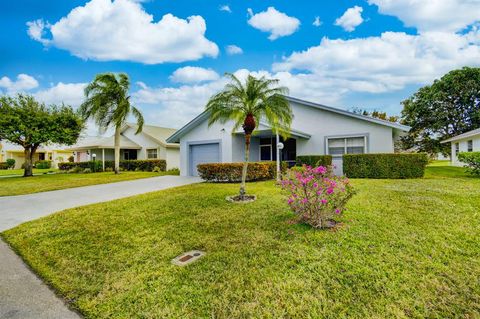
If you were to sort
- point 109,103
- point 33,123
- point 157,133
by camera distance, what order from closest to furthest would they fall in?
point 33,123 → point 109,103 → point 157,133

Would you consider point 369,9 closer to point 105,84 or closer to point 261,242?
point 261,242

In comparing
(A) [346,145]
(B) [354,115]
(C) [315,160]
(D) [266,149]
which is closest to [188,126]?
(D) [266,149]

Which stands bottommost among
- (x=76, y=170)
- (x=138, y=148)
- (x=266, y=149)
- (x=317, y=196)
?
(x=76, y=170)

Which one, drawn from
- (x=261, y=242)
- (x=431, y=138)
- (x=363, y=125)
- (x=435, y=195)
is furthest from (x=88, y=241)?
(x=431, y=138)

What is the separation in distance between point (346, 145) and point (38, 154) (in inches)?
2003

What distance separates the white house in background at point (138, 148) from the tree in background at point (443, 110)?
31.1 metres

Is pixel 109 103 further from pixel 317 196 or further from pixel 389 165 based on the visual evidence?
pixel 389 165

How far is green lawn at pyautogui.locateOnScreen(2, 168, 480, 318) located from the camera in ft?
9.45

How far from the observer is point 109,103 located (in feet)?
73.8

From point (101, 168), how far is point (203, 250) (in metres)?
26.3

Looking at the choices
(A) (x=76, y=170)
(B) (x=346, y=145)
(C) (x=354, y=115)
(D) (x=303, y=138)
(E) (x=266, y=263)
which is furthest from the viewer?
(A) (x=76, y=170)

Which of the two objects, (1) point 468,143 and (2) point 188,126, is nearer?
(2) point 188,126

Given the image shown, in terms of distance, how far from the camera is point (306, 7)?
1173 centimetres

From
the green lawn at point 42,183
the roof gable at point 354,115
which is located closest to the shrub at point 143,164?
the green lawn at point 42,183
